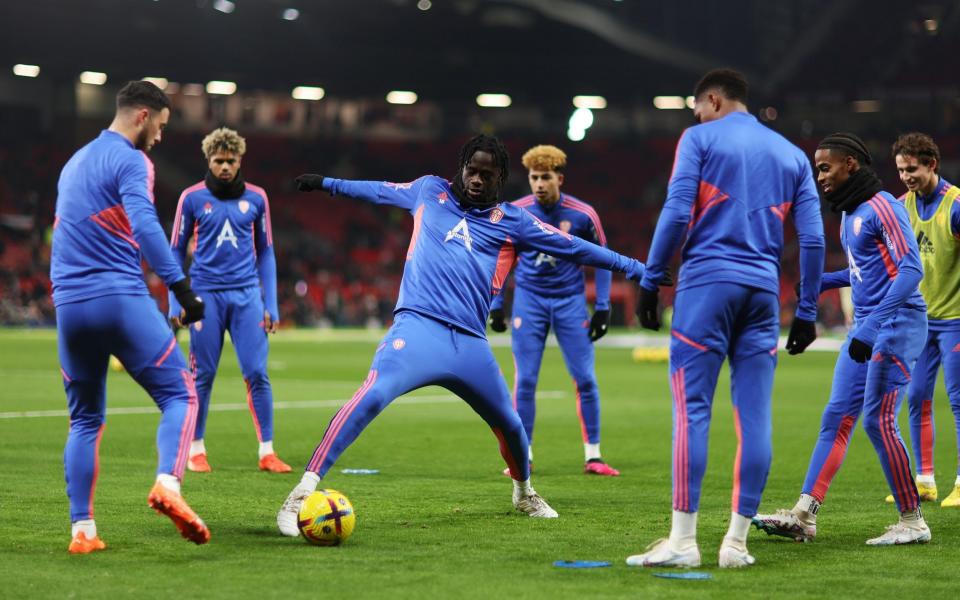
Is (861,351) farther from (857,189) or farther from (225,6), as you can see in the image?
(225,6)

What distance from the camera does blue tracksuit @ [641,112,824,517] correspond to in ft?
22.0

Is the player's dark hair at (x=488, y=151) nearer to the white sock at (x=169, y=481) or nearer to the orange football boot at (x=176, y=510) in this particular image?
the white sock at (x=169, y=481)

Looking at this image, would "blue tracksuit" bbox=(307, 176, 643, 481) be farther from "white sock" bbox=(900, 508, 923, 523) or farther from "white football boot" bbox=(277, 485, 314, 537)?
"white sock" bbox=(900, 508, 923, 523)

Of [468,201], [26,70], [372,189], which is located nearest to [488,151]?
[468,201]

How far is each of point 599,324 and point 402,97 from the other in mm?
55685

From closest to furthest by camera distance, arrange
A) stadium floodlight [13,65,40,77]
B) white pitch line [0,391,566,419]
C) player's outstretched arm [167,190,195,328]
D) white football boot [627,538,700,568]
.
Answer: white football boot [627,538,700,568], player's outstretched arm [167,190,195,328], white pitch line [0,391,566,419], stadium floodlight [13,65,40,77]

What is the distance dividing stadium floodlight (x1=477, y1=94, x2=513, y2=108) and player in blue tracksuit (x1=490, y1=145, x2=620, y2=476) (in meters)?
53.6

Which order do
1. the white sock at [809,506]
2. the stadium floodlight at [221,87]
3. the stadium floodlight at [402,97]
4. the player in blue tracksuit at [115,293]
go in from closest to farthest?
1. the player in blue tracksuit at [115,293]
2. the white sock at [809,506]
3. the stadium floodlight at [221,87]
4. the stadium floodlight at [402,97]

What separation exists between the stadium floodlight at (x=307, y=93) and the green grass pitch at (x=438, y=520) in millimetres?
46680

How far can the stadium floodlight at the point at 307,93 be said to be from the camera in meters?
62.8

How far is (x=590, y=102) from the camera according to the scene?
66688mm

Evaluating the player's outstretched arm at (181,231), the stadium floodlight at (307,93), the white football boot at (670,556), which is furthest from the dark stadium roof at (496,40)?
the white football boot at (670,556)

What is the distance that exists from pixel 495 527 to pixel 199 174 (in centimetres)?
5341

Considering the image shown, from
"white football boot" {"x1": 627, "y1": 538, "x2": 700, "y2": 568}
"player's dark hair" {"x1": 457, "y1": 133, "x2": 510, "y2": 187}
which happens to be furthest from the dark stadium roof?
"white football boot" {"x1": 627, "y1": 538, "x2": 700, "y2": 568}
